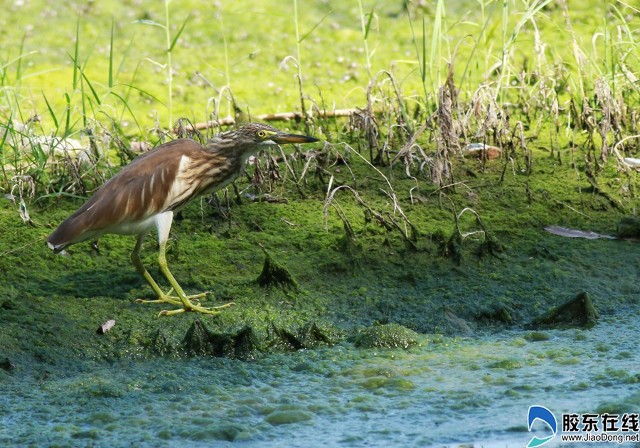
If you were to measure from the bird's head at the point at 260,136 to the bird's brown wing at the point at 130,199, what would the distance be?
20cm

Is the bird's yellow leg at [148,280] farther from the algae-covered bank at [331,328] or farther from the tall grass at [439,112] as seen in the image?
the tall grass at [439,112]

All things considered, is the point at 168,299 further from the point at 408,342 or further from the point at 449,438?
the point at 449,438

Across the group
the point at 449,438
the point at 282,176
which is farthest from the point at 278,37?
the point at 449,438

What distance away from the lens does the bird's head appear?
14.8ft

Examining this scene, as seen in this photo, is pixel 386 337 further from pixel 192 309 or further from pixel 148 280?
pixel 148 280

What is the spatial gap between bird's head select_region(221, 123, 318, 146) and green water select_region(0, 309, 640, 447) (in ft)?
3.49

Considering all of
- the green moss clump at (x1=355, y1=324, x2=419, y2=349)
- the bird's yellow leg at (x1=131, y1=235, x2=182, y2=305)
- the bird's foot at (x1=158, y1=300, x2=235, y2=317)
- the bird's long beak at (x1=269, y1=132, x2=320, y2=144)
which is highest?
the bird's long beak at (x1=269, y1=132, x2=320, y2=144)

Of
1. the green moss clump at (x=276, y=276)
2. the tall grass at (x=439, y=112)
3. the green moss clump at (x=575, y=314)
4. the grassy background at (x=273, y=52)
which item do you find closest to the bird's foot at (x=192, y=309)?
the green moss clump at (x=276, y=276)

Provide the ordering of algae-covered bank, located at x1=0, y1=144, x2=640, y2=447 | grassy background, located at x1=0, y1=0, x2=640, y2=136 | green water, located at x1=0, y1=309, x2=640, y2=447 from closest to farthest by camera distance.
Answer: green water, located at x1=0, y1=309, x2=640, y2=447 → algae-covered bank, located at x1=0, y1=144, x2=640, y2=447 → grassy background, located at x1=0, y1=0, x2=640, y2=136

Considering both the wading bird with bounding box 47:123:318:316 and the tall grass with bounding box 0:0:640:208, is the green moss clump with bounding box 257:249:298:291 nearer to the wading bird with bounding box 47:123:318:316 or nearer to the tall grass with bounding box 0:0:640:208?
the wading bird with bounding box 47:123:318:316

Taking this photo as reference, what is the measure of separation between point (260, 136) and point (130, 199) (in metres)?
0.66

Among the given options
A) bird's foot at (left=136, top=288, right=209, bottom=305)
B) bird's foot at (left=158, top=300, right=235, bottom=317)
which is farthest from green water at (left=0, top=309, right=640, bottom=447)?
bird's foot at (left=136, top=288, right=209, bottom=305)

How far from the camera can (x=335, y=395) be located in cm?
342

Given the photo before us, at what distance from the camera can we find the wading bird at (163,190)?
13.5ft
